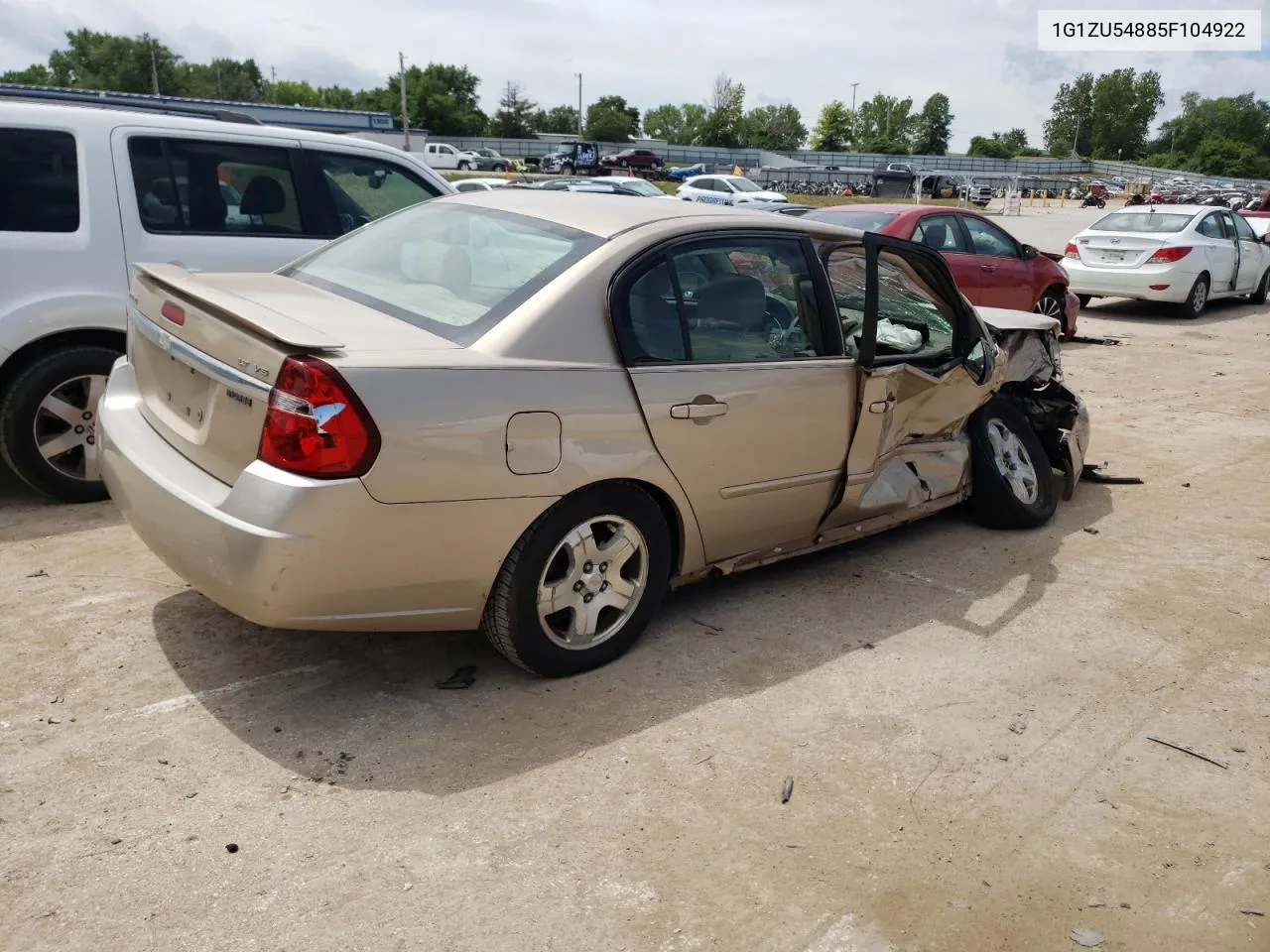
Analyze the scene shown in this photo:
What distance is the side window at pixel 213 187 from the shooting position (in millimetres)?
5555

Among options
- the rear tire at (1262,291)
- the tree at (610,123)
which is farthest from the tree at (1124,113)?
the rear tire at (1262,291)

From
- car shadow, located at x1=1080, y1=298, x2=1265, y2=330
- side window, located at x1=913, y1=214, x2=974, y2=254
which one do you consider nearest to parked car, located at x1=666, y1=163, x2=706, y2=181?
car shadow, located at x1=1080, y1=298, x2=1265, y2=330

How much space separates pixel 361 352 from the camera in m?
3.24

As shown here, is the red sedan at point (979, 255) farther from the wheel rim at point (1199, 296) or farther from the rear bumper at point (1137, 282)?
the wheel rim at point (1199, 296)

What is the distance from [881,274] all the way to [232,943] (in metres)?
3.63

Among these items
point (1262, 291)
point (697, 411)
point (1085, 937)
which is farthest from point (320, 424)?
point (1262, 291)

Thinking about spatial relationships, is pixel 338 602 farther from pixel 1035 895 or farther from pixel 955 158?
pixel 955 158

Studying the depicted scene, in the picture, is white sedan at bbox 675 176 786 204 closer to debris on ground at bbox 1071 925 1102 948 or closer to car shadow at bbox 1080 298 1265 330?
car shadow at bbox 1080 298 1265 330

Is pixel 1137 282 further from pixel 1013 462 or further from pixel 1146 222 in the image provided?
pixel 1013 462

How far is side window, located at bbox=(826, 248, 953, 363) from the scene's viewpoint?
4645 mm

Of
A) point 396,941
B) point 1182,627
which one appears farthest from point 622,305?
point 1182,627

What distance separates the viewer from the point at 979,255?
1180 cm

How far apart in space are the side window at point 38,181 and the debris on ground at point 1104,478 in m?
5.90

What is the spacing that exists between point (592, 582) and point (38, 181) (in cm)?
357
